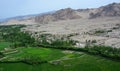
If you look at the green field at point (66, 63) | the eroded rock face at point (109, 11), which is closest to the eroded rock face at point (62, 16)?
the eroded rock face at point (109, 11)

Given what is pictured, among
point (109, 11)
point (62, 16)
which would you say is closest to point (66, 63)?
point (109, 11)

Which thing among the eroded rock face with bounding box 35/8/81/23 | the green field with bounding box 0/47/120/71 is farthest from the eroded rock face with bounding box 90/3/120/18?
the green field with bounding box 0/47/120/71

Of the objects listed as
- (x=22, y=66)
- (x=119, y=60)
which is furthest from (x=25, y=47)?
(x=119, y=60)

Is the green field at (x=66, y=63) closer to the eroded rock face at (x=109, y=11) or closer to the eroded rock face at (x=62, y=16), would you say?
the eroded rock face at (x=109, y=11)

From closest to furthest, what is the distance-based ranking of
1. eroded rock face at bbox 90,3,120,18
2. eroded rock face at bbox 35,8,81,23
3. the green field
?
the green field < eroded rock face at bbox 90,3,120,18 < eroded rock face at bbox 35,8,81,23

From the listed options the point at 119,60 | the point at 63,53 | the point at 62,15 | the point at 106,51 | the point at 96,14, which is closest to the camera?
the point at 119,60

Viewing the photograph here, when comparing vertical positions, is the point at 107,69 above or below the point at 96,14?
below

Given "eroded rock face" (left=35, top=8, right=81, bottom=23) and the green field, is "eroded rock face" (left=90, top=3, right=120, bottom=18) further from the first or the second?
the green field

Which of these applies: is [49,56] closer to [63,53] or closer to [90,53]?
[63,53]
